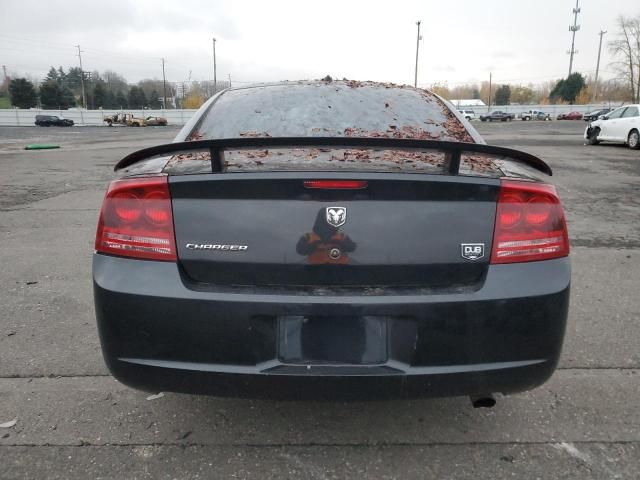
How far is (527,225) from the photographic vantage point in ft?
6.48

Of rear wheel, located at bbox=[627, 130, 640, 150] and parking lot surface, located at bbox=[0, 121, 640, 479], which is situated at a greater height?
rear wheel, located at bbox=[627, 130, 640, 150]

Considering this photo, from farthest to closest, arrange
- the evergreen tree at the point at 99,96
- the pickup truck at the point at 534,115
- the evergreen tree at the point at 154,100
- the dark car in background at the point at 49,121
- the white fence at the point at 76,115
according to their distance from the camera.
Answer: the evergreen tree at the point at 154,100
the evergreen tree at the point at 99,96
the pickup truck at the point at 534,115
the white fence at the point at 76,115
the dark car in background at the point at 49,121

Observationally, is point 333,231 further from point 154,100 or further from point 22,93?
point 154,100

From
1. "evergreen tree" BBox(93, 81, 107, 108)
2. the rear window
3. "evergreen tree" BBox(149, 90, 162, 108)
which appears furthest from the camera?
"evergreen tree" BBox(149, 90, 162, 108)

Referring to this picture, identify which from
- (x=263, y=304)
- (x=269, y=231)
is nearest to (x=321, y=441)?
(x=263, y=304)

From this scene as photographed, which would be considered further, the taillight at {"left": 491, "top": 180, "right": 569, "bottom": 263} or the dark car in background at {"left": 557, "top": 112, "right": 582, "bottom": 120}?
the dark car in background at {"left": 557, "top": 112, "right": 582, "bottom": 120}

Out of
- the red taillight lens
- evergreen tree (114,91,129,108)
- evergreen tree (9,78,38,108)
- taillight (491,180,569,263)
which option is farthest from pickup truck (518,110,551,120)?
the red taillight lens

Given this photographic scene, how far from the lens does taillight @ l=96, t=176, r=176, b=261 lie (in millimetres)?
1928

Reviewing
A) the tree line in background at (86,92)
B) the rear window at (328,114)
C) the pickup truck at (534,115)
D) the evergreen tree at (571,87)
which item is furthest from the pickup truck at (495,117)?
the rear window at (328,114)

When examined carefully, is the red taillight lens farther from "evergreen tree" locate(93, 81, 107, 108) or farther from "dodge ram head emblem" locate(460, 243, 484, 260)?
"evergreen tree" locate(93, 81, 107, 108)

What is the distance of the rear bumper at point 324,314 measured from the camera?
183 cm

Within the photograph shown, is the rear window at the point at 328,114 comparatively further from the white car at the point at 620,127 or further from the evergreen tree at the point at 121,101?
the evergreen tree at the point at 121,101

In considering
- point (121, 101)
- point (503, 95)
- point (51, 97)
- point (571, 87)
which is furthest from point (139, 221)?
point (503, 95)

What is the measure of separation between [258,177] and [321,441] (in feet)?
4.14
